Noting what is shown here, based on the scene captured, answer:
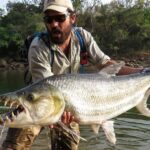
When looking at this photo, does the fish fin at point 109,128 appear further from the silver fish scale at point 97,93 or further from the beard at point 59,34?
the beard at point 59,34

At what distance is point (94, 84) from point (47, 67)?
4.06 feet

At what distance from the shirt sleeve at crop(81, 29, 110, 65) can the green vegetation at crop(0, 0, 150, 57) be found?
160 ft

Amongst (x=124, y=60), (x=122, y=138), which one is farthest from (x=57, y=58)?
(x=124, y=60)

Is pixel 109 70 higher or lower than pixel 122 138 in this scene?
higher

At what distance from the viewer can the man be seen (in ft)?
21.0

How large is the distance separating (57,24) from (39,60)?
0.55 m

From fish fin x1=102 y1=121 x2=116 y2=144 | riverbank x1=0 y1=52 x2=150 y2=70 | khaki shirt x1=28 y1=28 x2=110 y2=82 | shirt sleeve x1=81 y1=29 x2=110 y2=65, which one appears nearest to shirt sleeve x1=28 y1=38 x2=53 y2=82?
khaki shirt x1=28 y1=28 x2=110 y2=82

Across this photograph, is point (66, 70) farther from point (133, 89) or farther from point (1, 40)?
point (1, 40)

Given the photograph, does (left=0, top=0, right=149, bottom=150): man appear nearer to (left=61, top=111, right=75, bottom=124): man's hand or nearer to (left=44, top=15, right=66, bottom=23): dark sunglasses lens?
(left=44, top=15, right=66, bottom=23): dark sunglasses lens

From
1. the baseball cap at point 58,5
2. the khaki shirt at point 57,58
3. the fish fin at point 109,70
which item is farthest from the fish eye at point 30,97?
the baseball cap at point 58,5

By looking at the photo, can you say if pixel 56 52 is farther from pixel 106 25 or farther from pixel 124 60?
pixel 106 25

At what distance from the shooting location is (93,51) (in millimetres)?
6977

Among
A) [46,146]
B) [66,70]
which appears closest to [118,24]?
[46,146]

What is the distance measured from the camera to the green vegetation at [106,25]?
5704 centimetres
